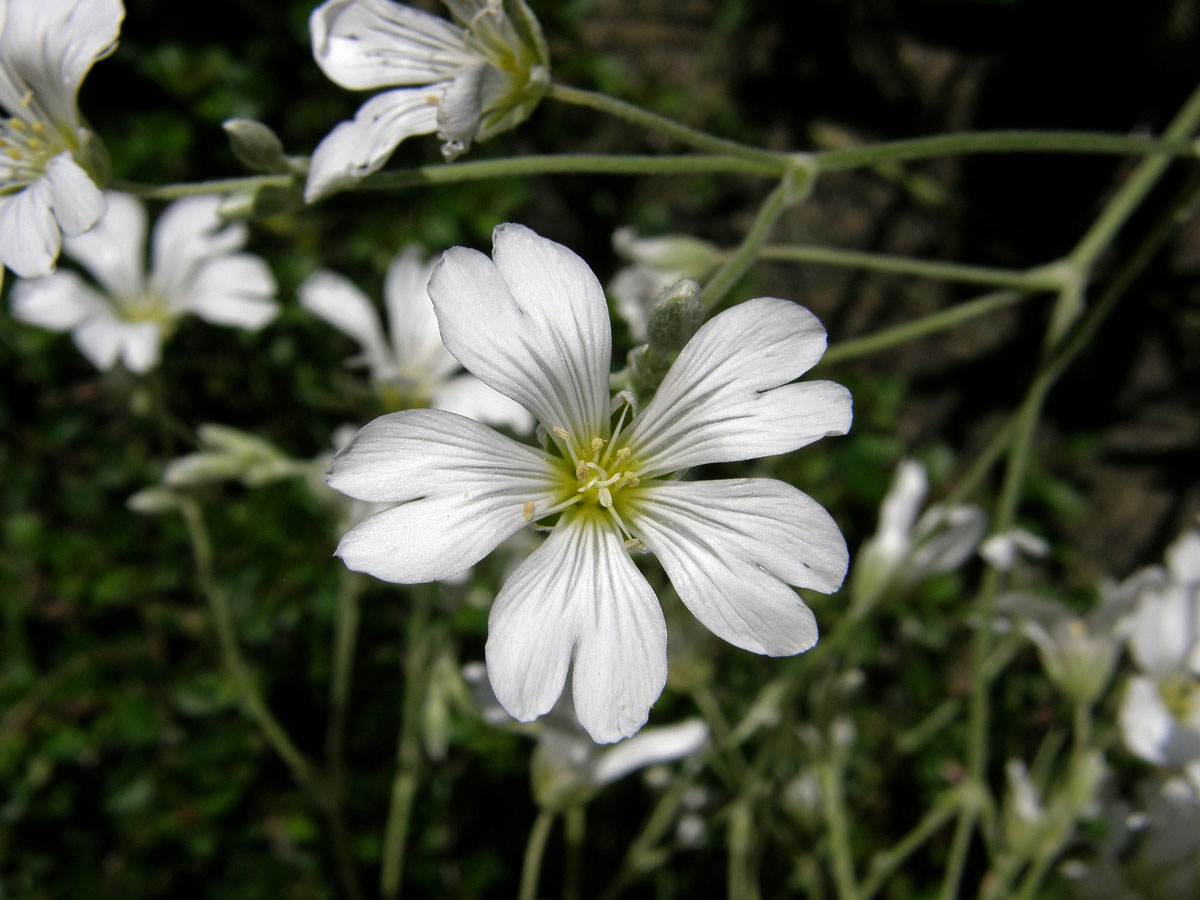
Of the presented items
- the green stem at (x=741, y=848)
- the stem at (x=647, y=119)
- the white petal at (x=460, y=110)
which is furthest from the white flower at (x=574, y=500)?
the green stem at (x=741, y=848)

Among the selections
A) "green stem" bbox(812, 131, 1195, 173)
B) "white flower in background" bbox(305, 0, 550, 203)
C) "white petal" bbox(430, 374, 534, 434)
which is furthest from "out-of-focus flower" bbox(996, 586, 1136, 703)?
"white flower in background" bbox(305, 0, 550, 203)

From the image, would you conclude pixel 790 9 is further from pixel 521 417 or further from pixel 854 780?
pixel 854 780

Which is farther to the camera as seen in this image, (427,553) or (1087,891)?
(1087,891)

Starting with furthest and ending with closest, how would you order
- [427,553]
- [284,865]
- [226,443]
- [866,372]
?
[866,372] < [284,865] < [226,443] < [427,553]

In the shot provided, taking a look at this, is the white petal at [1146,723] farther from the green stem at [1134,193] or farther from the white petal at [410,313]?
the white petal at [410,313]

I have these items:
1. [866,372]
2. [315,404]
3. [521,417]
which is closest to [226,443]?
[521,417]

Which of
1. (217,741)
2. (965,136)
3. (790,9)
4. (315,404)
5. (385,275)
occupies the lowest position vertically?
(217,741)

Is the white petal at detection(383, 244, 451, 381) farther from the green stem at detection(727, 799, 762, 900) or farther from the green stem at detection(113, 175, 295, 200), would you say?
the green stem at detection(727, 799, 762, 900)

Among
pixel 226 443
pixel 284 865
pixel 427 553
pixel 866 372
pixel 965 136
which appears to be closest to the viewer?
pixel 427 553
